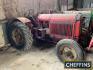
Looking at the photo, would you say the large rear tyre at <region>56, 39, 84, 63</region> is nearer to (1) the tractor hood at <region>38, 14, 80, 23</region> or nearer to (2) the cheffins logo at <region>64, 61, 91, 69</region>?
(2) the cheffins logo at <region>64, 61, 91, 69</region>

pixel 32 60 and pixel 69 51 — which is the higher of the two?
pixel 69 51

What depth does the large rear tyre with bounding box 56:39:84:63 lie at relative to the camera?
13.0ft

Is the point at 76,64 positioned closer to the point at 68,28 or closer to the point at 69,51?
the point at 69,51

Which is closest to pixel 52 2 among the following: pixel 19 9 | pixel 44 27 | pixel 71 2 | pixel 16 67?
pixel 71 2

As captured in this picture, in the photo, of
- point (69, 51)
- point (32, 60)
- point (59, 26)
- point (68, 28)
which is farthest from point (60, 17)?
point (32, 60)

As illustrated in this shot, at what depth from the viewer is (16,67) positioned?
4.12m

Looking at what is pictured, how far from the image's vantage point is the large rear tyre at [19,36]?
4730mm

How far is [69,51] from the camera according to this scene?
4113 mm

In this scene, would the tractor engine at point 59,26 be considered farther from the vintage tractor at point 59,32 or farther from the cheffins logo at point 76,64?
the cheffins logo at point 76,64

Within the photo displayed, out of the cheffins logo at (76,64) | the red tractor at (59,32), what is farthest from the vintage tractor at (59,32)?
the cheffins logo at (76,64)

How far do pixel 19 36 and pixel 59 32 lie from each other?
1.17m

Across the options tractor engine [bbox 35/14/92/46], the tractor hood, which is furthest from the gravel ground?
the tractor hood

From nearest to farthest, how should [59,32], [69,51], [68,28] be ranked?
1. [69,51]
2. [68,28]
3. [59,32]

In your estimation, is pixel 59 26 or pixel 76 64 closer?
pixel 76 64
